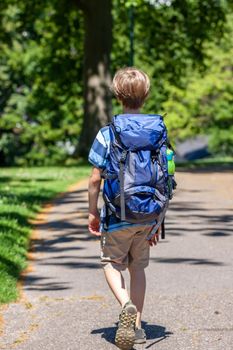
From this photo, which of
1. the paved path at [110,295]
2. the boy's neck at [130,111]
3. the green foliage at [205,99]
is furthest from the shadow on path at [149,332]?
the green foliage at [205,99]

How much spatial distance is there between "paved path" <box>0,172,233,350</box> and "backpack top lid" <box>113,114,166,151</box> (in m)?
1.23

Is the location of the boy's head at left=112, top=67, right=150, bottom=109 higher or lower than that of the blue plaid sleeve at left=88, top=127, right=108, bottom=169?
higher

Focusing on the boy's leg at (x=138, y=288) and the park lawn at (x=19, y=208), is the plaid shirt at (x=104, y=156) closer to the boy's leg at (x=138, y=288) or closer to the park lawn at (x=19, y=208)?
the boy's leg at (x=138, y=288)

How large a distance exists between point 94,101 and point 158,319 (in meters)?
21.8

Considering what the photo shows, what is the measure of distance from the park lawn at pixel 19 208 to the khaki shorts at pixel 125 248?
5.15 ft

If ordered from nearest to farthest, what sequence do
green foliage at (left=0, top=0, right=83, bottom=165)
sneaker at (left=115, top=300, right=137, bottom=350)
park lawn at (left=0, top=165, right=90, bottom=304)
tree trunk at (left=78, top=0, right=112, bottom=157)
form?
sneaker at (left=115, top=300, right=137, bottom=350)
park lawn at (left=0, top=165, right=90, bottom=304)
tree trunk at (left=78, top=0, right=112, bottom=157)
green foliage at (left=0, top=0, right=83, bottom=165)

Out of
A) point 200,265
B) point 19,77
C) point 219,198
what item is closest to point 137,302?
point 200,265

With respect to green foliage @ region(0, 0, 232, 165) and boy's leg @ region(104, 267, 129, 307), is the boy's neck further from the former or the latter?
green foliage @ region(0, 0, 232, 165)

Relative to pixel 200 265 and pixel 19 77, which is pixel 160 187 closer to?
pixel 200 265

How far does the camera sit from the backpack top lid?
540cm

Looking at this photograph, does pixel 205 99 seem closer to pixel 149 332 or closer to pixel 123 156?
pixel 149 332

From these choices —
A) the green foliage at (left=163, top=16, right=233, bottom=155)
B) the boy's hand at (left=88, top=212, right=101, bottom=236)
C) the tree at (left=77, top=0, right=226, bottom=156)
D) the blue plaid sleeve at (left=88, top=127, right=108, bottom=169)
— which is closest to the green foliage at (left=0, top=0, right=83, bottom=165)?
the tree at (left=77, top=0, right=226, bottom=156)

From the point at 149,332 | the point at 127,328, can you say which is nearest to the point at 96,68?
the point at 149,332

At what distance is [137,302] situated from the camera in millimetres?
5746
